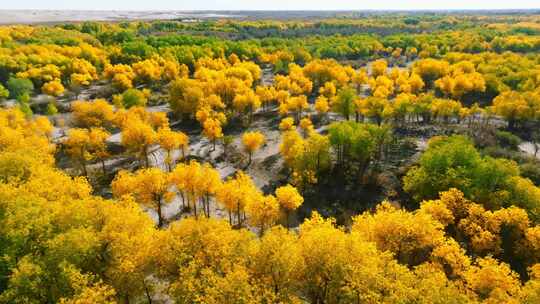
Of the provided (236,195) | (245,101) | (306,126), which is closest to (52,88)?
(245,101)

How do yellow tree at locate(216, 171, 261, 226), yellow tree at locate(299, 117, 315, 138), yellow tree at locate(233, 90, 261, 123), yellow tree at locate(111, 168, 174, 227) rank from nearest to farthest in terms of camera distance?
yellow tree at locate(216, 171, 261, 226) → yellow tree at locate(111, 168, 174, 227) → yellow tree at locate(299, 117, 315, 138) → yellow tree at locate(233, 90, 261, 123)

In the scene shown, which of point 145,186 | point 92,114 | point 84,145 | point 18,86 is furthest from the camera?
point 18,86

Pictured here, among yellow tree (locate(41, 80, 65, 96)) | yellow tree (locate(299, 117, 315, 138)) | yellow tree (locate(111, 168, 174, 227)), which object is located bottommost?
yellow tree (locate(299, 117, 315, 138))

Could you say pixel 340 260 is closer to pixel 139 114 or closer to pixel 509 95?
pixel 139 114

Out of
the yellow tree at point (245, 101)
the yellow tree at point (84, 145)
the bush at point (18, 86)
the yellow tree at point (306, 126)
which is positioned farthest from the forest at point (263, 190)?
the bush at point (18, 86)

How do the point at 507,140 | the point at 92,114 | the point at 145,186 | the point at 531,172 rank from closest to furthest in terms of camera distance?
the point at 145,186 → the point at 531,172 → the point at 507,140 → the point at 92,114

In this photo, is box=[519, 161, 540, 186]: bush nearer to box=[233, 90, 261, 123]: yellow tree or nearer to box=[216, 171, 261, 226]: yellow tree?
box=[216, 171, 261, 226]: yellow tree

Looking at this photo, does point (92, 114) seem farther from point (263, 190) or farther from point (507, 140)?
point (507, 140)

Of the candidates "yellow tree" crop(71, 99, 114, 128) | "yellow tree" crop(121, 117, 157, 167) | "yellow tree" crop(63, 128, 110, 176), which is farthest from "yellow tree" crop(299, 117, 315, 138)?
"yellow tree" crop(71, 99, 114, 128)

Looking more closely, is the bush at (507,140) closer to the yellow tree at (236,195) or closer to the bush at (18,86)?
the yellow tree at (236,195)
